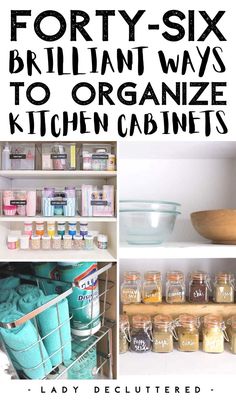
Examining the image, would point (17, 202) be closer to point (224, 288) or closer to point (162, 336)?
point (162, 336)

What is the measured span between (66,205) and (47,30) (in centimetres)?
62

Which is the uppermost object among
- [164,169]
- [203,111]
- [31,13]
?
[31,13]

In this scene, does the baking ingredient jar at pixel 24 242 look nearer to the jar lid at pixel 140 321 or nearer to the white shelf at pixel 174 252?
the white shelf at pixel 174 252

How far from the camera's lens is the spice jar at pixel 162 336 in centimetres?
141

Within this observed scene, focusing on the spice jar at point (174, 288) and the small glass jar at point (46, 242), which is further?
the spice jar at point (174, 288)

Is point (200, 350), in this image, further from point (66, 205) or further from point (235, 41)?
point (235, 41)

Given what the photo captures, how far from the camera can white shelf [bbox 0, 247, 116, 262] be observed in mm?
1242

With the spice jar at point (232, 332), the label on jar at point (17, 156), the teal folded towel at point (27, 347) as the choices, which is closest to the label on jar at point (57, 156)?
the label on jar at point (17, 156)

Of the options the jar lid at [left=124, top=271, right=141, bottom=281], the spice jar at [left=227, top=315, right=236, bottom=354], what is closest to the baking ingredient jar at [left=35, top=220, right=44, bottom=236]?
the jar lid at [left=124, top=271, right=141, bottom=281]

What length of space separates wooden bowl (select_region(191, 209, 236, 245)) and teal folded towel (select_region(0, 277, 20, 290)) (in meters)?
0.71

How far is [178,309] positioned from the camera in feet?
→ 4.90

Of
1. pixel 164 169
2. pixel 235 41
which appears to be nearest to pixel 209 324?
pixel 164 169

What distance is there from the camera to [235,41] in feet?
4.33

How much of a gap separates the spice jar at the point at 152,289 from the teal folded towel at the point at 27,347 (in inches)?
18.3
